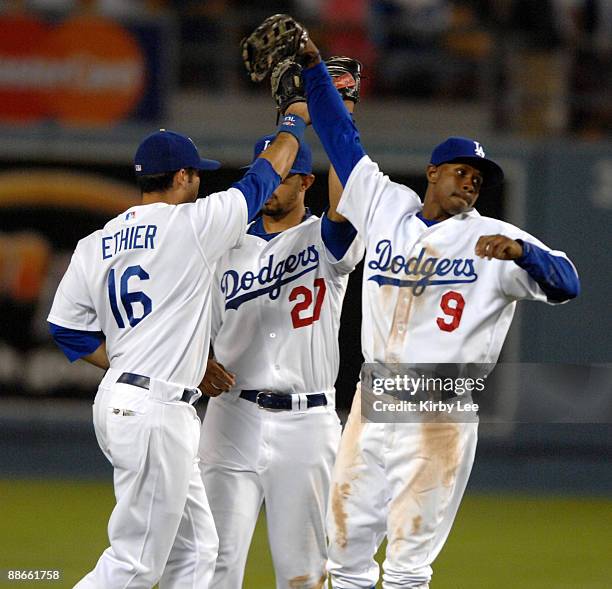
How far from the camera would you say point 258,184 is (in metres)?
5.20

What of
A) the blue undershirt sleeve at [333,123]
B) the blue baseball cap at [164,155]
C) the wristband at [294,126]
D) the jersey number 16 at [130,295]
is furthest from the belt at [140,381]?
the wristband at [294,126]

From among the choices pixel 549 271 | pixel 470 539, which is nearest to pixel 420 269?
pixel 549 271

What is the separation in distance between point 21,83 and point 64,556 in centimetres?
565

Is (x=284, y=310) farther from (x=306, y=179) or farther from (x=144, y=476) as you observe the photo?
(x=144, y=476)

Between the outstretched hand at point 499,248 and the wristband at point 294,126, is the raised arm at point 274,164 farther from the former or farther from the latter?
the outstretched hand at point 499,248

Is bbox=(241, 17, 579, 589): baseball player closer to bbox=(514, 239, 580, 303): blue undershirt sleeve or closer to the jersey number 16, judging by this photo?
bbox=(514, 239, 580, 303): blue undershirt sleeve

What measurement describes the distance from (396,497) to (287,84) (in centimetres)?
196

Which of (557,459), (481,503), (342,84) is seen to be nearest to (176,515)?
(342,84)

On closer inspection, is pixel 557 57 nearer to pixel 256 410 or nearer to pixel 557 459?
pixel 557 459

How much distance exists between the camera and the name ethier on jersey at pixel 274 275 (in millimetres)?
5512

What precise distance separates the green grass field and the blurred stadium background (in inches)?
3.0

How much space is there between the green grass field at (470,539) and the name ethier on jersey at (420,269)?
104 inches

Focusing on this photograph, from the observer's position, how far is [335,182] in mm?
5332

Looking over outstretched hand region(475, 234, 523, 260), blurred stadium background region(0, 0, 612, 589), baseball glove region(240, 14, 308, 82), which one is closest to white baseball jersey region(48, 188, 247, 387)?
baseball glove region(240, 14, 308, 82)
